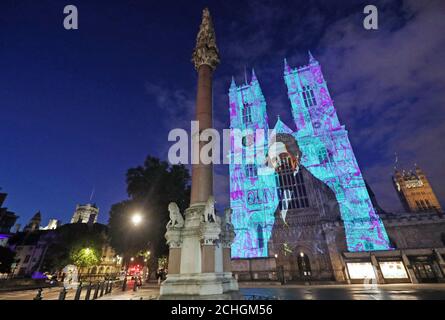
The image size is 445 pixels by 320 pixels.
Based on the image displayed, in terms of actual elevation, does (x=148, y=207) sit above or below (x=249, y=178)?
below

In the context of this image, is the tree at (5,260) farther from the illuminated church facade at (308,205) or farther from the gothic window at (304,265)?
the gothic window at (304,265)

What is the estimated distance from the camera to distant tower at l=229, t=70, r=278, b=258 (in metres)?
40.2

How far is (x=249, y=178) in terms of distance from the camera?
46594 millimetres

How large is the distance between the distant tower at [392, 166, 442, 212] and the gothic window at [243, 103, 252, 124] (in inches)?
3227

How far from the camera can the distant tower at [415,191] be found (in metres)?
91.1

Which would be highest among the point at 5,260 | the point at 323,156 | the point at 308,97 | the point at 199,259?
the point at 308,97

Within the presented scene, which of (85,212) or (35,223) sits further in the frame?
(85,212)

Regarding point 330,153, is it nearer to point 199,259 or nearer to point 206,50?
point 206,50

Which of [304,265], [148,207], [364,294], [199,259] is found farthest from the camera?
[304,265]

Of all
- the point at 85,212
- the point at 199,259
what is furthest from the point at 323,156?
the point at 85,212

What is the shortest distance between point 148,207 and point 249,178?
2550 cm

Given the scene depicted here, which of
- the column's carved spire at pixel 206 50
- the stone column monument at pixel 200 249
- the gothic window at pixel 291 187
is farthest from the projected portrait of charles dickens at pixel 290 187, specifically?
the column's carved spire at pixel 206 50
